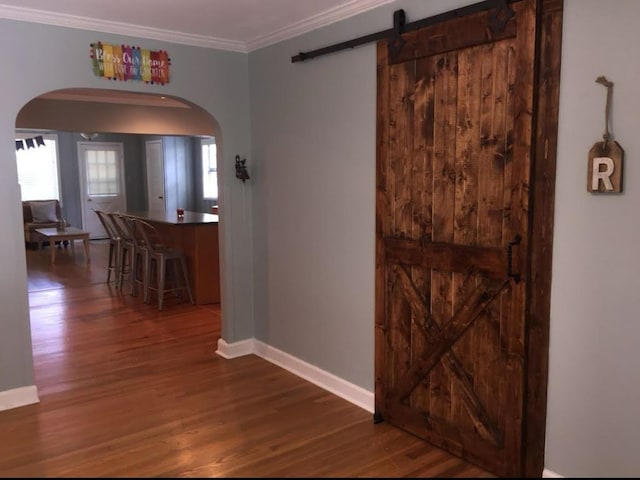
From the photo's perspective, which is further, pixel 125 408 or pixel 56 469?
pixel 125 408

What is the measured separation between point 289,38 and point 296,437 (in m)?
2.52

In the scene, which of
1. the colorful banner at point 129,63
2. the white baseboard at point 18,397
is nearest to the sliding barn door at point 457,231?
the colorful banner at point 129,63

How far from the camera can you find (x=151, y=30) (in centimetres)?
359

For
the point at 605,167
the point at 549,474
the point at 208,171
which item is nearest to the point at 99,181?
the point at 208,171

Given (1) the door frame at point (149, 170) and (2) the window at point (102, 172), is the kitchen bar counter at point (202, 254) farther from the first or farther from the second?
(2) the window at point (102, 172)

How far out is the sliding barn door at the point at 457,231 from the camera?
238cm

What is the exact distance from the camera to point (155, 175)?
11.8 meters

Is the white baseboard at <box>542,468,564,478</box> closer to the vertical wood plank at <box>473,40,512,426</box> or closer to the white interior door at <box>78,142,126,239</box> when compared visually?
the vertical wood plank at <box>473,40,512,426</box>

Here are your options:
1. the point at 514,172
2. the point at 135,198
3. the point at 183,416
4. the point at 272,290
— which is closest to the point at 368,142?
the point at 514,172

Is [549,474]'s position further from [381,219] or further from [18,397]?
[18,397]

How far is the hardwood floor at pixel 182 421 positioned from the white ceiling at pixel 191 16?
230 cm

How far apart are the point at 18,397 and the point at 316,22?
9.62 ft

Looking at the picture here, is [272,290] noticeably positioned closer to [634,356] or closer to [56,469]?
[56,469]

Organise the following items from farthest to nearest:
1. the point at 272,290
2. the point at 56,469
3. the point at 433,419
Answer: the point at 272,290, the point at 433,419, the point at 56,469
